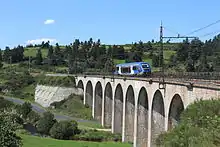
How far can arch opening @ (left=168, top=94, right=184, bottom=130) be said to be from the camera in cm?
3159

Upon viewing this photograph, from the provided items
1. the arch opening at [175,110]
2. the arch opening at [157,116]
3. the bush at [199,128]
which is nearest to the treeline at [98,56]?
the arch opening at [157,116]

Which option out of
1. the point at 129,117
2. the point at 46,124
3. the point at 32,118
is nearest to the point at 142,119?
the point at 129,117

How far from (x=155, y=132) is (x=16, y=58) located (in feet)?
429

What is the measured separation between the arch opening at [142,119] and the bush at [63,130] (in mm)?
13612

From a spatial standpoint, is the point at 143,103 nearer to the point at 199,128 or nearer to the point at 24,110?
the point at 199,128

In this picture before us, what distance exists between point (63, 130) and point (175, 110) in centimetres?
2546

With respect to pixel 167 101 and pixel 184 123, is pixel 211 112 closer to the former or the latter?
pixel 184 123

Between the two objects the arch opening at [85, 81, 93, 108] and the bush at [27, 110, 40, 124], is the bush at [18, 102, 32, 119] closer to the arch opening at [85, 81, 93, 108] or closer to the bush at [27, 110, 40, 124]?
the bush at [27, 110, 40, 124]

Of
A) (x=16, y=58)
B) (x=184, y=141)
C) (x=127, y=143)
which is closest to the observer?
(x=184, y=141)

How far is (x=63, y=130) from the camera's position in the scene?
177 ft

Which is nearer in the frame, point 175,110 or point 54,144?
point 175,110

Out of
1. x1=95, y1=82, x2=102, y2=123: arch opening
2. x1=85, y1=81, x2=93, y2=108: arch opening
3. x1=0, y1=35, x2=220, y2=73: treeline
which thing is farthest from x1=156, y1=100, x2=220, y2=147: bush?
x1=0, y1=35, x2=220, y2=73: treeline

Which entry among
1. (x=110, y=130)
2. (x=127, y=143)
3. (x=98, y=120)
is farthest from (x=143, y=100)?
(x=98, y=120)

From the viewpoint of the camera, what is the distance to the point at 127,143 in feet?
159
